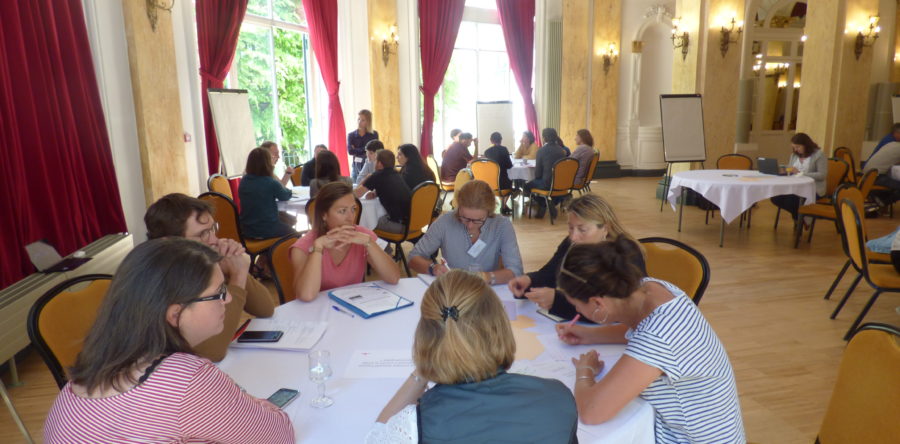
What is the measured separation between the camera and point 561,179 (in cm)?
738

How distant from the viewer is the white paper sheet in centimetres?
164

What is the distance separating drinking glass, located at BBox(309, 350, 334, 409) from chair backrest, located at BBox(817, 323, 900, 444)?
1.35m

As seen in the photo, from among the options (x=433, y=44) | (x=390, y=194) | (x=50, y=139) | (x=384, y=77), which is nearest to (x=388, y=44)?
(x=384, y=77)

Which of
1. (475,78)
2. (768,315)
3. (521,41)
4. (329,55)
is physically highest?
(521,41)

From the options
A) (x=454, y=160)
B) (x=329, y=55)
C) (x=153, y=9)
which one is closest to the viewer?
(x=153, y=9)

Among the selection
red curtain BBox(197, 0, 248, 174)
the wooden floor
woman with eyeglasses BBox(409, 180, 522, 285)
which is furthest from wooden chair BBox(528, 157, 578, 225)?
woman with eyeglasses BBox(409, 180, 522, 285)

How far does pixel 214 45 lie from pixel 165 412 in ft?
19.1

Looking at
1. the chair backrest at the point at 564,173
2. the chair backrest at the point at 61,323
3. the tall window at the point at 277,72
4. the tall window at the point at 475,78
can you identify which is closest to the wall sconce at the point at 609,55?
the tall window at the point at 475,78

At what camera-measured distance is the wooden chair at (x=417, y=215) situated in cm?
488

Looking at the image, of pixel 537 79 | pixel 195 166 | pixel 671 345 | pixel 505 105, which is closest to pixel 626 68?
pixel 537 79

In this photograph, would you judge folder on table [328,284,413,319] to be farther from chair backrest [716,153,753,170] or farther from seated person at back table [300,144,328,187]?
chair backrest [716,153,753,170]

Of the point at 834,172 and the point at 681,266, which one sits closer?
the point at 681,266

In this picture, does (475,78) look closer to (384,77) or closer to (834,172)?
(384,77)

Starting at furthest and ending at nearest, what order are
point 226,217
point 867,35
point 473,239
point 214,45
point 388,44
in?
point 388,44, point 867,35, point 214,45, point 226,217, point 473,239
